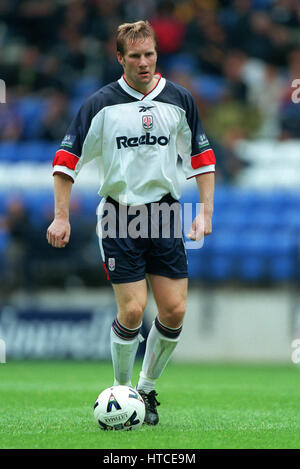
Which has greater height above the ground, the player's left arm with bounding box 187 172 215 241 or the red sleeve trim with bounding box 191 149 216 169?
the red sleeve trim with bounding box 191 149 216 169

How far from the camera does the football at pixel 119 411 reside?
5.25 m

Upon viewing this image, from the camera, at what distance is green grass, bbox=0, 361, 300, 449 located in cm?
485

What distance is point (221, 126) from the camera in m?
14.6

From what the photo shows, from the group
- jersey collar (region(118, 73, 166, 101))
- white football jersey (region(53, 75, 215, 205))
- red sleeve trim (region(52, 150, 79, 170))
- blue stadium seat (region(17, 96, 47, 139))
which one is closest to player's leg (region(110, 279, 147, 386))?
white football jersey (region(53, 75, 215, 205))

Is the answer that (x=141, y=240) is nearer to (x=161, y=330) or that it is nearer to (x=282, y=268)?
(x=161, y=330)

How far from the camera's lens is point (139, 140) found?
5.59 meters

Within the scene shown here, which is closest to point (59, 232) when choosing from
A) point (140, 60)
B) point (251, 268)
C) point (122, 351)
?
point (122, 351)

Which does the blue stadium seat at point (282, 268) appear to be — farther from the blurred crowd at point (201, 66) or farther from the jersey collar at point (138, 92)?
the jersey collar at point (138, 92)

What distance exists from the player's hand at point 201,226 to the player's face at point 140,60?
893mm

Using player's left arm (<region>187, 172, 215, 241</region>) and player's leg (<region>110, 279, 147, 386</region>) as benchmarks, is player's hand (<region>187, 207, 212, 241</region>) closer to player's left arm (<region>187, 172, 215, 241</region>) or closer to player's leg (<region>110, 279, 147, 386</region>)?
player's left arm (<region>187, 172, 215, 241</region>)

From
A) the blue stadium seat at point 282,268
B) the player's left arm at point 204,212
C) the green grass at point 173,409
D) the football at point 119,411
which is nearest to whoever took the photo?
the green grass at point 173,409

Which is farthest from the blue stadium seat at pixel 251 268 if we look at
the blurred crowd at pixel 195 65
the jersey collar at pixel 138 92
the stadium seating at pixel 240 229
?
the jersey collar at pixel 138 92

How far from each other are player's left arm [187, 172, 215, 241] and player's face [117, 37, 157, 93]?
2.40 ft

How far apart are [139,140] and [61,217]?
684 millimetres
